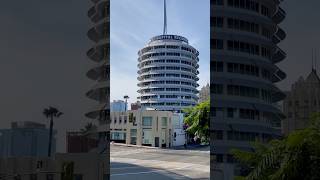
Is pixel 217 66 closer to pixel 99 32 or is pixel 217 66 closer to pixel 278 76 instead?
pixel 278 76

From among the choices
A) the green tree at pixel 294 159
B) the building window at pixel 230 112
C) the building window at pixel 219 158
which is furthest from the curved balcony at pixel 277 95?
the green tree at pixel 294 159

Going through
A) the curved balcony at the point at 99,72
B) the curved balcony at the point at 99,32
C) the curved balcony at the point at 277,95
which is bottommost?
the curved balcony at the point at 277,95

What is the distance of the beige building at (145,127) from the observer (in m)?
88.8

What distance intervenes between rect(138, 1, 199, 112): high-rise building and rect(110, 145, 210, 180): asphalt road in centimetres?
3801

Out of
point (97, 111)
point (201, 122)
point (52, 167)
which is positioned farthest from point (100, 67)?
point (201, 122)

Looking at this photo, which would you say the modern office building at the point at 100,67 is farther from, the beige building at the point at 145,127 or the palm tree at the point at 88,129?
the beige building at the point at 145,127

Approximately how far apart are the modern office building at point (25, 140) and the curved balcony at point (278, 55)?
37.9 ft

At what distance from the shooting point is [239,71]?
25328 mm

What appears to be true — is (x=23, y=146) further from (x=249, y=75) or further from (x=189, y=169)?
(x=189, y=169)

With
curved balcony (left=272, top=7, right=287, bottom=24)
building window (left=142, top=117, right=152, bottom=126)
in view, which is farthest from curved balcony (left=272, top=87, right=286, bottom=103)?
building window (left=142, top=117, right=152, bottom=126)

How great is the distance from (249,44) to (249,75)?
165cm

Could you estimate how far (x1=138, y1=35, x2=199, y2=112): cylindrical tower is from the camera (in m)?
114

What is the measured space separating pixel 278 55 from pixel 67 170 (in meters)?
11.9

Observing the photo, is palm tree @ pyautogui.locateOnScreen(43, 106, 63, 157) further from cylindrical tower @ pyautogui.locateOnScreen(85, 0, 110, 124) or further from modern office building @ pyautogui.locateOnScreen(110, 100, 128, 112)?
modern office building @ pyautogui.locateOnScreen(110, 100, 128, 112)
